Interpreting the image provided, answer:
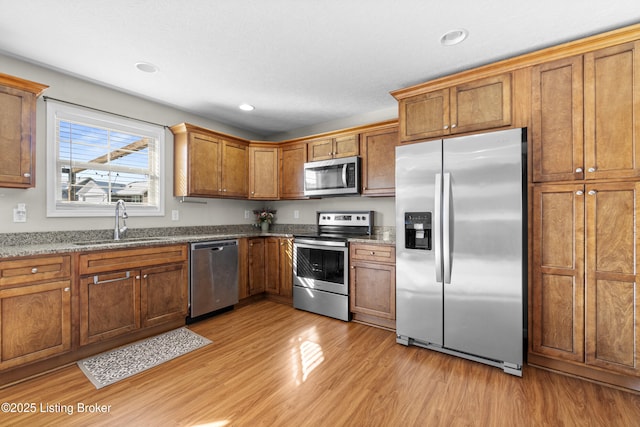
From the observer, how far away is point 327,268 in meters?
3.48

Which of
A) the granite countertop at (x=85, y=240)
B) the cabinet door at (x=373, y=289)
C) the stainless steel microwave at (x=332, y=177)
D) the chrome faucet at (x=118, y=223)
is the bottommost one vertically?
the cabinet door at (x=373, y=289)

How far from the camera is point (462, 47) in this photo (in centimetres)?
232

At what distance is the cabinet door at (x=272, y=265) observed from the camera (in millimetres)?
3982

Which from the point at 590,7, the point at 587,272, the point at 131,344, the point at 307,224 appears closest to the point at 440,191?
the point at 587,272

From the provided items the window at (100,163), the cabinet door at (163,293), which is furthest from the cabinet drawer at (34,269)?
the window at (100,163)

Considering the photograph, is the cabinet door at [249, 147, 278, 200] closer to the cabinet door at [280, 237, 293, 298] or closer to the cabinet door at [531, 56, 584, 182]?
the cabinet door at [280, 237, 293, 298]

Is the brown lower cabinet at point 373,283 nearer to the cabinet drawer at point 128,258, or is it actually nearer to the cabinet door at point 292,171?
the cabinet door at point 292,171

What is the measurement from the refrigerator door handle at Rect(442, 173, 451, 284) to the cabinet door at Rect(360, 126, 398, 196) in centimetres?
92

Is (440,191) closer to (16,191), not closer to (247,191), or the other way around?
(247,191)

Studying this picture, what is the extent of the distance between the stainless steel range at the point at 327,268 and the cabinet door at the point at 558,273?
1.74m

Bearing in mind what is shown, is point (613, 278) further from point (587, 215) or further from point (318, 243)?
point (318, 243)

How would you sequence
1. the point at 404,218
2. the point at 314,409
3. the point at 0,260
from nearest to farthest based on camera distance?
the point at 314,409 < the point at 0,260 < the point at 404,218

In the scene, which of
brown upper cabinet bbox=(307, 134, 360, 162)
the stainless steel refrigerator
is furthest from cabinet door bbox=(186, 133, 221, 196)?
the stainless steel refrigerator

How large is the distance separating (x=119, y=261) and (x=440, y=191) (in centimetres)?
287
